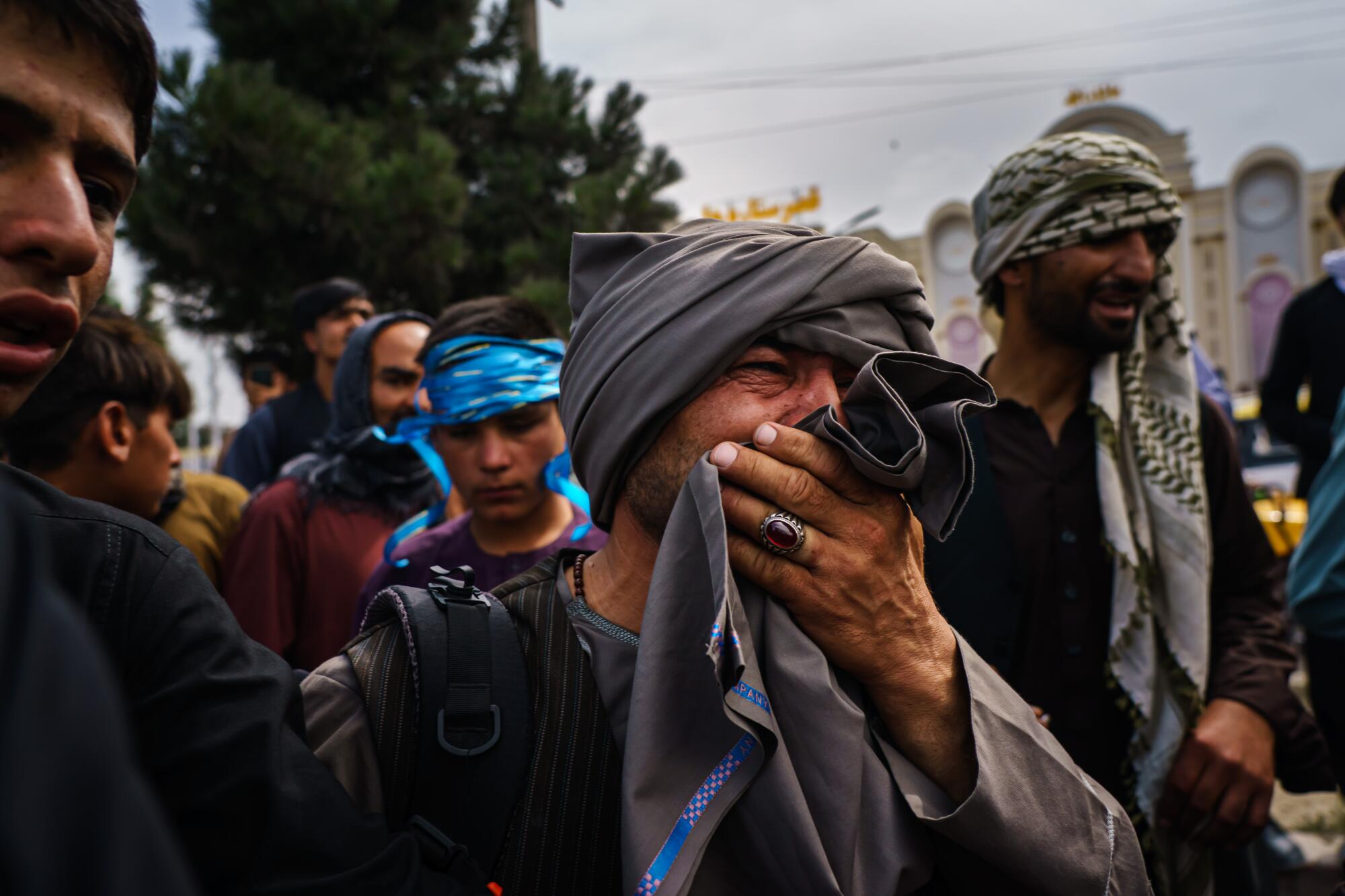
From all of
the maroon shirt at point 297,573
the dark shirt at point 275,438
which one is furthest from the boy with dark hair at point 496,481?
the dark shirt at point 275,438

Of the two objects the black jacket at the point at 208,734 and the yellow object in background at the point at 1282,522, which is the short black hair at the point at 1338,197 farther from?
the black jacket at the point at 208,734

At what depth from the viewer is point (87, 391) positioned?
282 cm

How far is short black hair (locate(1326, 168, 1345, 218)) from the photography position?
14.9 ft

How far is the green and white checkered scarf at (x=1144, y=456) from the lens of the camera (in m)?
2.50

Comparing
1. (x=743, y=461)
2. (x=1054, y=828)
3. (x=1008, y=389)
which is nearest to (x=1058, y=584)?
(x=1008, y=389)

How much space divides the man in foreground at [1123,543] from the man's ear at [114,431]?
2.48 m

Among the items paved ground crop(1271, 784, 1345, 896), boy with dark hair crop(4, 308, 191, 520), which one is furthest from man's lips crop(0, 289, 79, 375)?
paved ground crop(1271, 784, 1345, 896)

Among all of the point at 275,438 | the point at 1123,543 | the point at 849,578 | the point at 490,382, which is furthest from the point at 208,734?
the point at 275,438

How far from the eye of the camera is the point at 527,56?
451 inches

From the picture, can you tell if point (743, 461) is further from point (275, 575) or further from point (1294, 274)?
point (1294, 274)

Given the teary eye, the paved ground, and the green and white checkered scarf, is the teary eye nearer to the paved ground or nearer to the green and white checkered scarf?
the green and white checkered scarf

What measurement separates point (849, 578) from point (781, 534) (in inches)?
5.2

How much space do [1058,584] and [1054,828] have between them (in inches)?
50.4

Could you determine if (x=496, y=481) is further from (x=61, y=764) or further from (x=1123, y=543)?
(x=61, y=764)
